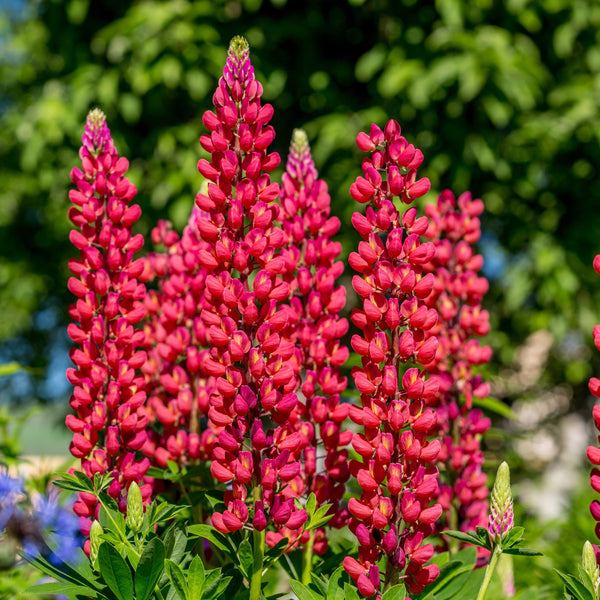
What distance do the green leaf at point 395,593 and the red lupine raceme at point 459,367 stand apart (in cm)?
52

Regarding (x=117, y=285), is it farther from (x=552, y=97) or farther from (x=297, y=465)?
(x=552, y=97)

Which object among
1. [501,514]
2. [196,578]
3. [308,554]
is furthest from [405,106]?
[196,578]

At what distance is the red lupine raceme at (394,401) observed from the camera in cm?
90

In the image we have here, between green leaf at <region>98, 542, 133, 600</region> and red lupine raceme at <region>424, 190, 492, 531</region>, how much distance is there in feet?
2.22

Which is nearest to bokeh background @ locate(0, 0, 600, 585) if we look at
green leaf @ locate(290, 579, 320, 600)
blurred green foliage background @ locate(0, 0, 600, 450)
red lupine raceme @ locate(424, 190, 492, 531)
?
blurred green foliage background @ locate(0, 0, 600, 450)

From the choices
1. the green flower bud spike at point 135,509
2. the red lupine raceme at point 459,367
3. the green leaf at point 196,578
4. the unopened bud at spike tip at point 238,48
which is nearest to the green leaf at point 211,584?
the green leaf at point 196,578

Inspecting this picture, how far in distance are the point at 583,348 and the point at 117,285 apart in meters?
4.96

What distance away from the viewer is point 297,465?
0.91 m

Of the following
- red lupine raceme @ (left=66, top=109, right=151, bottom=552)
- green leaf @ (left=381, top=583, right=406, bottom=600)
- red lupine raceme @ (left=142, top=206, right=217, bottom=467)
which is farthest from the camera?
red lupine raceme @ (left=142, top=206, right=217, bottom=467)

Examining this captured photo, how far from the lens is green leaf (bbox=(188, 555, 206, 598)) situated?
82cm

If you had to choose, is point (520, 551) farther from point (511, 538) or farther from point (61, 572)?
point (61, 572)

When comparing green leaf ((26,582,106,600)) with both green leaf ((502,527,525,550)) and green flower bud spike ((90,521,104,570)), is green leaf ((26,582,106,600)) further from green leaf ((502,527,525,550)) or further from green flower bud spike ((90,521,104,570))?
green leaf ((502,527,525,550))

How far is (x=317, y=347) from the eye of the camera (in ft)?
3.63

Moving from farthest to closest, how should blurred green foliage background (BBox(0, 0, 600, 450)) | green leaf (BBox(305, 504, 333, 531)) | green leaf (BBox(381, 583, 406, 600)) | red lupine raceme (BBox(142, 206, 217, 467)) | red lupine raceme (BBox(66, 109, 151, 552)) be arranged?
blurred green foliage background (BBox(0, 0, 600, 450)), red lupine raceme (BBox(142, 206, 217, 467)), red lupine raceme (BBox(66, 109, 151, 552)), green leaf (BBox(305, 504, 333, 531)), green leaf (BBox(381, 583, 406, 600))
